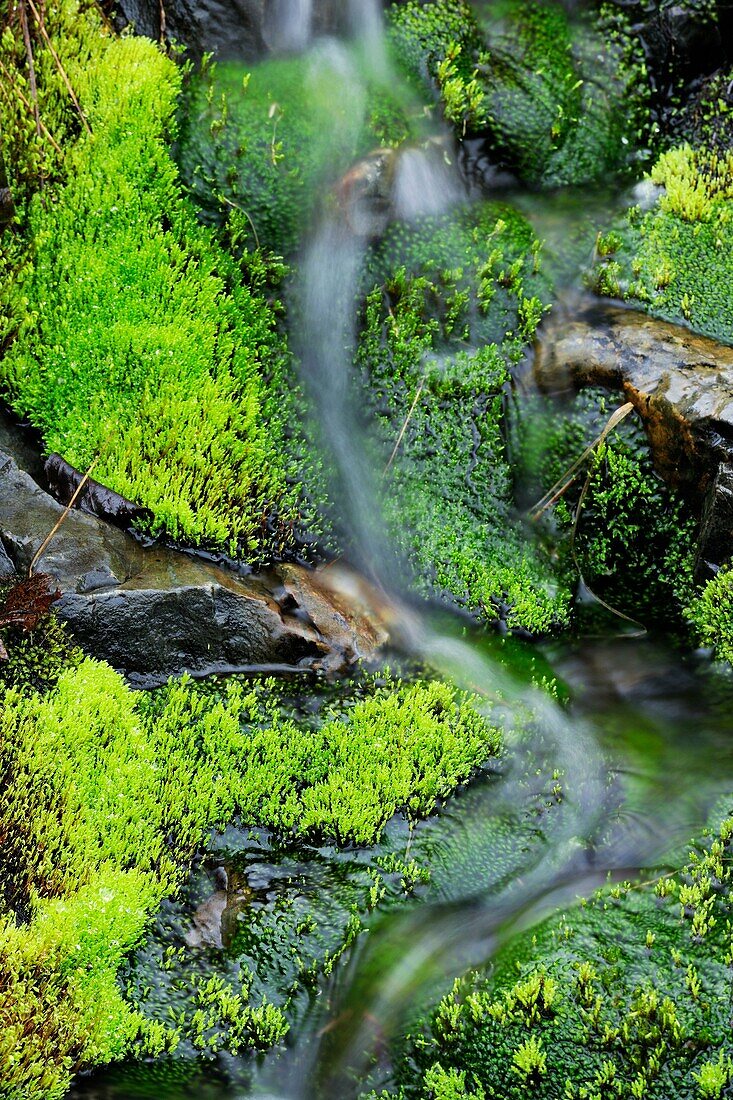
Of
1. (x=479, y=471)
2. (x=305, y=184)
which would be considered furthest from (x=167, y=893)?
(x=305, y=184)

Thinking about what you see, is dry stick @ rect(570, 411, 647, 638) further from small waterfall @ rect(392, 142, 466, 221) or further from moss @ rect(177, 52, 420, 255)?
moss @ rect(177, 52, 420, 255)

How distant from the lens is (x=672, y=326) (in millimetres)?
7168

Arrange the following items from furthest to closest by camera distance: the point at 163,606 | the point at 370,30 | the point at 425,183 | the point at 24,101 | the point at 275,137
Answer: the point at 370,30, the point at 425,183, the point at 275,137, the point at 24,101, the point at 163,606

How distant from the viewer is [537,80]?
8.48 meters

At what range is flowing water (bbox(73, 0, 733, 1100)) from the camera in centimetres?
456

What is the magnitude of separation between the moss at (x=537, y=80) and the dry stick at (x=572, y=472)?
2970mm

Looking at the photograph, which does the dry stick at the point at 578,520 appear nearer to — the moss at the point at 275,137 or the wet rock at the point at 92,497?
the moss at the point at 275,137

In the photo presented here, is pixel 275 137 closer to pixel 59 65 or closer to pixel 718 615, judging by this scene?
pixel 59 65

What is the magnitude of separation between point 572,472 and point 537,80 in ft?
14.4

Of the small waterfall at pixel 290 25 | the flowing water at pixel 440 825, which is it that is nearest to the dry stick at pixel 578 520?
the flowing water at pixel 440 825

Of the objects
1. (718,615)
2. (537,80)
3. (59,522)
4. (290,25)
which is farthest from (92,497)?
(537,80)

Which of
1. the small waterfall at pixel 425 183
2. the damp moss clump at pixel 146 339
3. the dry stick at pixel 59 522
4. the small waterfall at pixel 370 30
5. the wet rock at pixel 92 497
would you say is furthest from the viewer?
the small waterfall at pixel 370 30

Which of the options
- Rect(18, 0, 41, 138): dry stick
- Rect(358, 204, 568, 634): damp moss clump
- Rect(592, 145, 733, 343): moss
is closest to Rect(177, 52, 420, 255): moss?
Rect(358, 204, 568, 634): damp moss clump

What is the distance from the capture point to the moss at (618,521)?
6895 millimetres
